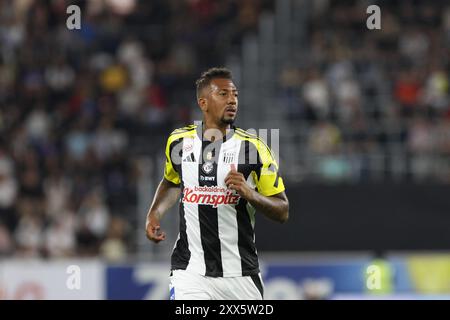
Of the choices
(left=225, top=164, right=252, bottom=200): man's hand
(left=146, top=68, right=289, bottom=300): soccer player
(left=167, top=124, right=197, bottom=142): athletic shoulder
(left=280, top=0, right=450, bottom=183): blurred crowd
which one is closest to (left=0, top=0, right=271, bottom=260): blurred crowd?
(left=280, top=0, right=450, bottom=183): blurred crowd

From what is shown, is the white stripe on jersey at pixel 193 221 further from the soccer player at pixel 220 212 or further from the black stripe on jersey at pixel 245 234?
the black stripe on jersey at pixel 245 234

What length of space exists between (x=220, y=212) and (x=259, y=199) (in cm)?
43

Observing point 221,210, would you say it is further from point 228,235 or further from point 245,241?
point 245,241

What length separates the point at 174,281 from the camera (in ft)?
22.7

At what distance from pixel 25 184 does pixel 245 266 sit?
32.9 feet

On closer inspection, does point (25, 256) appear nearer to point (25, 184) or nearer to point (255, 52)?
point (25, 184)

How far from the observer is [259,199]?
655cm

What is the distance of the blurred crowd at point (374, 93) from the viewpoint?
567 inches

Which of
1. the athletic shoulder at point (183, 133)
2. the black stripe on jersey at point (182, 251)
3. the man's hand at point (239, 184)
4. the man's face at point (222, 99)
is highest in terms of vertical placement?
the man's face at point (222, 99)

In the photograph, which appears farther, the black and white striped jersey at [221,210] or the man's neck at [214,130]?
the man's neck at [214,130]

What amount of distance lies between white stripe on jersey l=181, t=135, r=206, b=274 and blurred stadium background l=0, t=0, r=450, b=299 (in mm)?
4745

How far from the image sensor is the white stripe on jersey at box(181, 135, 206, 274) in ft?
22.6

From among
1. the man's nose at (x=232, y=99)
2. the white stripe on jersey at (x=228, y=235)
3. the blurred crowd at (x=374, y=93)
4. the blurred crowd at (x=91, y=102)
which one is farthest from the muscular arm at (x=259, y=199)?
the blurred crowd at (x=91, y=102)

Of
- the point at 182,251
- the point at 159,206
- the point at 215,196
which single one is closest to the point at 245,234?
the point at 215,196
